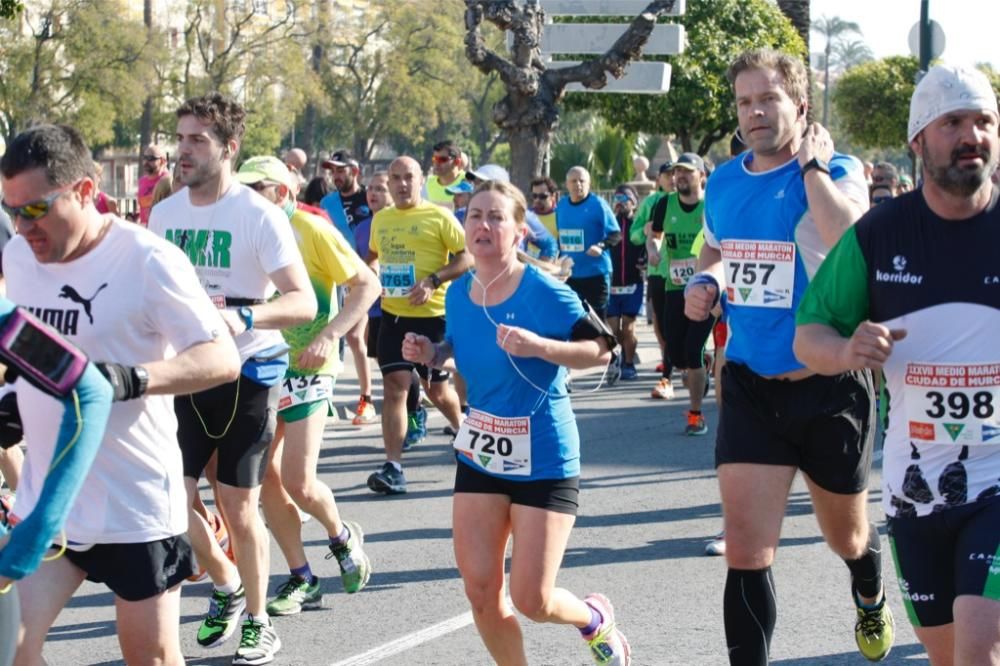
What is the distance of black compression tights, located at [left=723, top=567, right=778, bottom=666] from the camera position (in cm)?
499

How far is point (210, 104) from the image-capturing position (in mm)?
5934

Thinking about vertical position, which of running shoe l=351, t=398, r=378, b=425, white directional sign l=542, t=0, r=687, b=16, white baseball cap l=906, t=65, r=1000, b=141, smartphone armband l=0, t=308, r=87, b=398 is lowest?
running shoe l=351, t=398, r=378, b=425

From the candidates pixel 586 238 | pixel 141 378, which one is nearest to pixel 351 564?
pixel 141 378

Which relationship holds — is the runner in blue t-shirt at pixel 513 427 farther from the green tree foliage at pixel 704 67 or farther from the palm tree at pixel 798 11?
the green tree foliage at pixel 704 67

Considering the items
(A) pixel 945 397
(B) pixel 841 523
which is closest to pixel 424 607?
(B) pixel 841 523

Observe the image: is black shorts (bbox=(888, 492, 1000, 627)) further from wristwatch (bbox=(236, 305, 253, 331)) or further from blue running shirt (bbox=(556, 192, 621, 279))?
blue running shirt (bbox=(556, 192, 621, 279))

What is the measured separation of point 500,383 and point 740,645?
1220mm

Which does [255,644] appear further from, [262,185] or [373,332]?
[373,332]

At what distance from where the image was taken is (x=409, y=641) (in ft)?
20.6

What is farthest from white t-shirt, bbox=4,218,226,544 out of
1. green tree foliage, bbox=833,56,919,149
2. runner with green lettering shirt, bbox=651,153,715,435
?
green tree foliage, bbox=833,56,919,149

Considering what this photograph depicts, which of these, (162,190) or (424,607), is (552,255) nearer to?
(162,190)

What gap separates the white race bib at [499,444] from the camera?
5203 mm

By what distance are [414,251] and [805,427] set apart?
5155 millimetres

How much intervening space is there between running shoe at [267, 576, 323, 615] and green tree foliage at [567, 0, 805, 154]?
25056mm
